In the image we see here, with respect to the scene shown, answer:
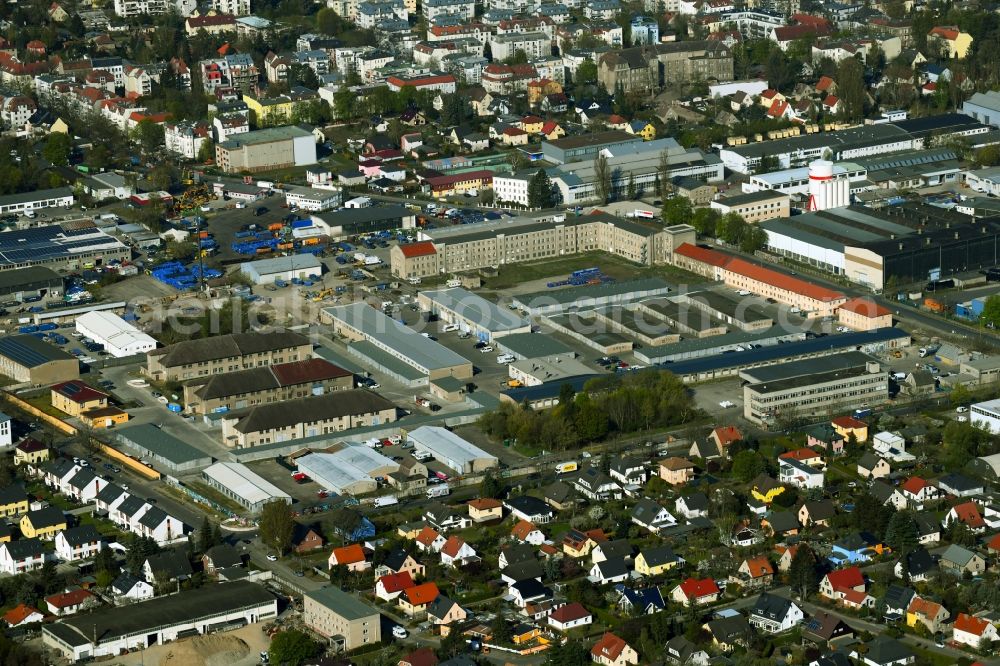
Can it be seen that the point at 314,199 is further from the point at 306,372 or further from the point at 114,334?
the point at 306,372

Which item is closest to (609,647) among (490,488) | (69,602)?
(490,488)

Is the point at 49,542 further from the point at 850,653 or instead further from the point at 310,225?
the point at 310,225

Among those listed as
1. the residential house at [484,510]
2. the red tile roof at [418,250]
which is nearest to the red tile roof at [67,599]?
the residential house at [484,510]

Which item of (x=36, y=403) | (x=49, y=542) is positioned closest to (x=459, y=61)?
(x=36, y=403)

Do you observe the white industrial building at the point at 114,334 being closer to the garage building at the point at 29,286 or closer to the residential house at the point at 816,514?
the garage building at the point at 29,286

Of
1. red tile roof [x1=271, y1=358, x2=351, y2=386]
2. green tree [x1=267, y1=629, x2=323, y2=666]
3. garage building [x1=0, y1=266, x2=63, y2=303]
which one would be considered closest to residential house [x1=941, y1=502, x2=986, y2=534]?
green tree [x1=267, y1=629, x2=323, y2=666]

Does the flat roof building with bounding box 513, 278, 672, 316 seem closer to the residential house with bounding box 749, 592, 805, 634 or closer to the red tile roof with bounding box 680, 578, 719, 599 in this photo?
the red tile roof with bounding box 680, 578, 719, 599
